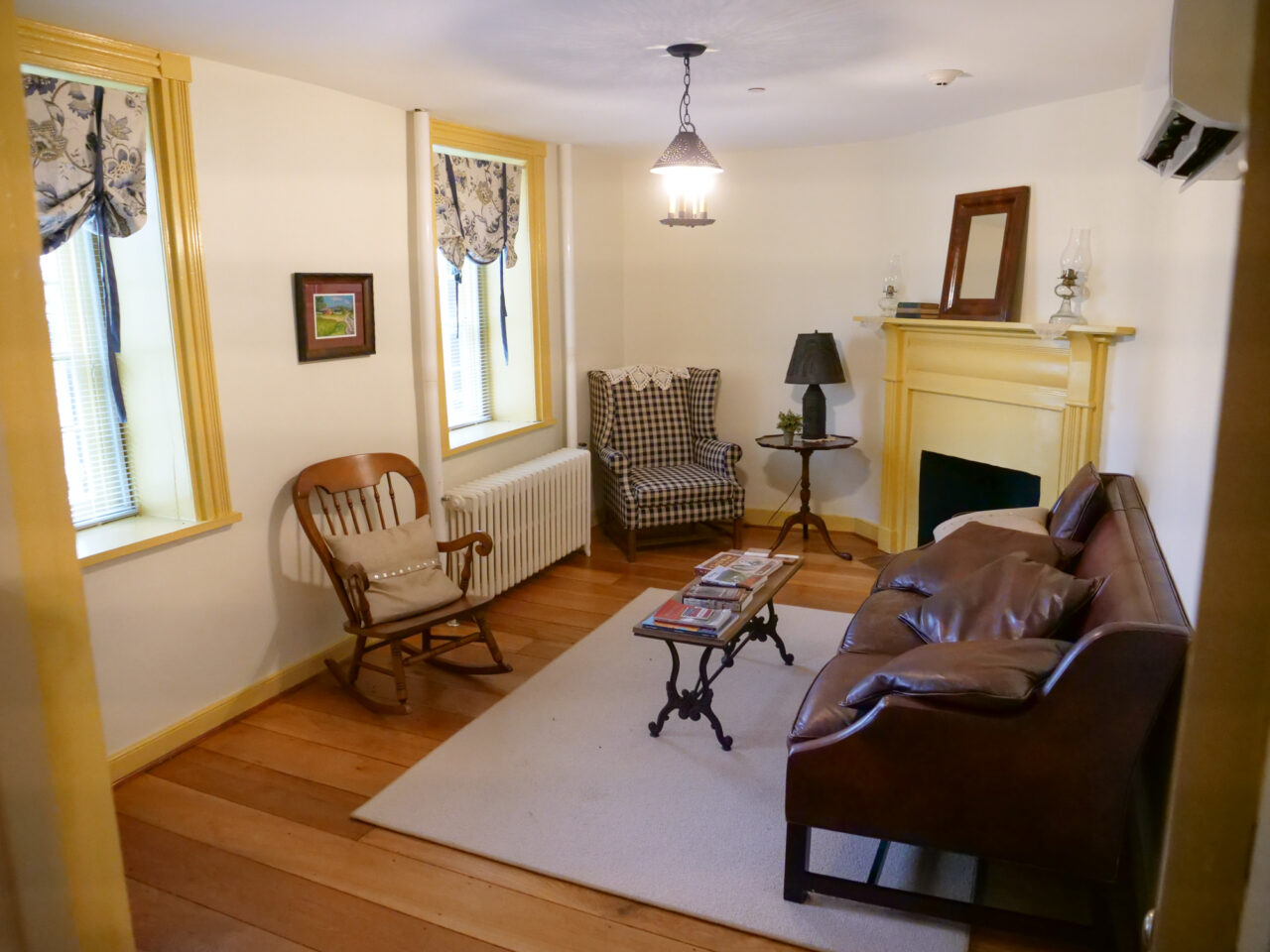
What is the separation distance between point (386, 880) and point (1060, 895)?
6.01 ft

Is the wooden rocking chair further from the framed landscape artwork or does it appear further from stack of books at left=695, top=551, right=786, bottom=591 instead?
stack of books at left=695, top=551, right=786, bottom=591

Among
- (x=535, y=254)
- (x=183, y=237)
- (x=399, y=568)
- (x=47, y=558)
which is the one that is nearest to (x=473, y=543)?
(x=399, y=568)

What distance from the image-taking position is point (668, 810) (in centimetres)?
289

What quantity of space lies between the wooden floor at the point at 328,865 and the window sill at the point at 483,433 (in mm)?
1334

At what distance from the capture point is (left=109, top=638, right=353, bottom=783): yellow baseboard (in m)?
3.13

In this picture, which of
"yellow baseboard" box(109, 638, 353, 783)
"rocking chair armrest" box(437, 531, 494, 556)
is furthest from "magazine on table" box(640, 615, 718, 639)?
"yellow baseboard" box(109, 638, 353, 783)

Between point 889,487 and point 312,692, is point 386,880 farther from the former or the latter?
point 889,487

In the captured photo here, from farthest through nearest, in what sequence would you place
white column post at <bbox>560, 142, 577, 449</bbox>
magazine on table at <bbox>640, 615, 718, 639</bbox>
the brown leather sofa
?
1. white column post at <bbox>560, 142, 577, 449</bbox>
2. magazine on table at <bbox>640, 615, 718, 639</bbox>
3. the brown leather sofa

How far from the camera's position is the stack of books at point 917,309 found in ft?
16.7

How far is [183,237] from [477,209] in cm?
188

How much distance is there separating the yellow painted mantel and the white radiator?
1.87m

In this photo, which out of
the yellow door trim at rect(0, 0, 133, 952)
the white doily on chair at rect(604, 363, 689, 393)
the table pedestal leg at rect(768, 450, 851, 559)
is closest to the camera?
the yellow door trim at rect(0, 0, 133, 952)

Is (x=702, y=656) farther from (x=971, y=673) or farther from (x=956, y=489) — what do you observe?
(x=956, y=489)

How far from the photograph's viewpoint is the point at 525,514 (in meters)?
4.89
